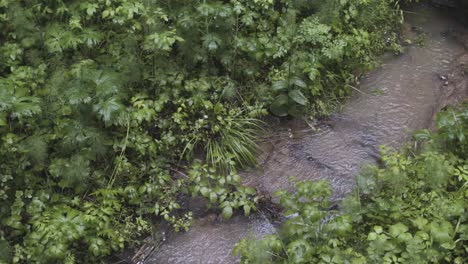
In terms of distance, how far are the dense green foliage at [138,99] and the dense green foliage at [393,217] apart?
663mm

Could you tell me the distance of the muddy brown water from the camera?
13.9ft

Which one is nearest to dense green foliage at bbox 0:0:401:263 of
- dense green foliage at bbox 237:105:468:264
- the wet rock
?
the wet rock

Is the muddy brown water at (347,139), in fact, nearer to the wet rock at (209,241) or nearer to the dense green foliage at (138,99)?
the wet rock at (209,241)

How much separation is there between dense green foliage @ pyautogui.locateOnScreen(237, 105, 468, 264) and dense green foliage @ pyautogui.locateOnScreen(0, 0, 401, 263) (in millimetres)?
663

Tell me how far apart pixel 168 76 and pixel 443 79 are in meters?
3.23

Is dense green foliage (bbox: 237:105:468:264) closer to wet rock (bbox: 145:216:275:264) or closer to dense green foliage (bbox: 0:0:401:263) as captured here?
wet rock (bbox: 145:216:275:264)

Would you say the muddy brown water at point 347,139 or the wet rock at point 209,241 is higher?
the muddy brown water at point 347,139

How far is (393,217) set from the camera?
3.79 metres

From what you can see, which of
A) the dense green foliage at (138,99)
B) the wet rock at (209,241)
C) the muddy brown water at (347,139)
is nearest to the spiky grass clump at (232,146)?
the dense green foliage at (138,99)

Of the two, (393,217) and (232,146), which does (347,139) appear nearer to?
(232,146)

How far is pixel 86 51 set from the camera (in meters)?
4.95

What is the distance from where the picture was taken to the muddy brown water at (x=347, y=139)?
4238 mm

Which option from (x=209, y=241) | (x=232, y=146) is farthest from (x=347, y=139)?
(x=209, y=241)

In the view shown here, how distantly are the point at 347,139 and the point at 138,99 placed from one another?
7.05 ft
